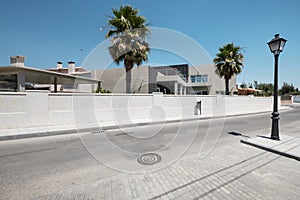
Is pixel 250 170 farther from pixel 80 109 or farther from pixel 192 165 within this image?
pixel 80 109

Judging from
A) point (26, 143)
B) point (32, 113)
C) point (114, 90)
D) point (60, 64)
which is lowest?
point (26, 143)

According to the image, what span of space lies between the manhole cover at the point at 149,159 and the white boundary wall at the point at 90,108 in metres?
5.44

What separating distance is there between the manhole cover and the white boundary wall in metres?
5.44

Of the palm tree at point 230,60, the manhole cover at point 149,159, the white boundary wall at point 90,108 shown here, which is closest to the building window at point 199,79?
the palm tree at point 230,60

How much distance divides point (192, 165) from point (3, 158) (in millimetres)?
5276

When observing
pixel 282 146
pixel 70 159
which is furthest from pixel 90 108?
pixel 282 146

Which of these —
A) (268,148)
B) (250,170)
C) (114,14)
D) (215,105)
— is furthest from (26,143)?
(215,105)

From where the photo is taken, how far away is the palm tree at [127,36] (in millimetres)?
12438

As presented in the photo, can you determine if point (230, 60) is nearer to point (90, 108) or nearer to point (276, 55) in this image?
point (276, 55)

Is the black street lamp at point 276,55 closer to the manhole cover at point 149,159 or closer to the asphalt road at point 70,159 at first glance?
the asphalt road at point 70,159

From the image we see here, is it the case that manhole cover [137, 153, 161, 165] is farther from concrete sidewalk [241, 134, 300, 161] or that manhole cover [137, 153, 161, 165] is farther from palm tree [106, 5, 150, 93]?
palm tree [106, 5, 150, 93]

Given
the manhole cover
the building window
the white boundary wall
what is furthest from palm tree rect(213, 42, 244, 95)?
the manhole cover

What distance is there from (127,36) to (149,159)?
10.9 metres

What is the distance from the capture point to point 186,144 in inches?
222
